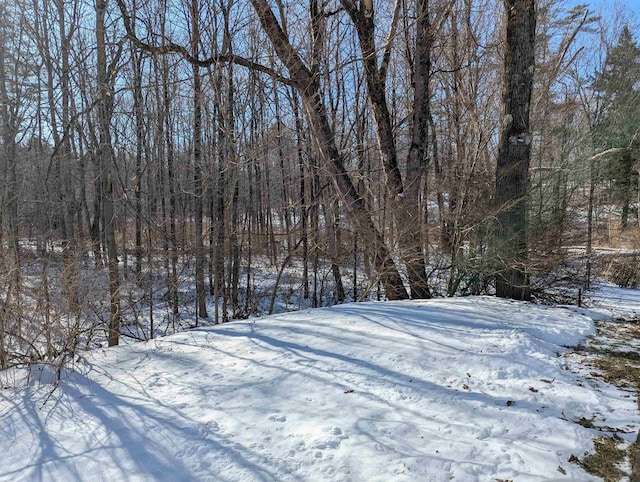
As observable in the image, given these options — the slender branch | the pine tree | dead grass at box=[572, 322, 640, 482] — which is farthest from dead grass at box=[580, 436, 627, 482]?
the pine tree

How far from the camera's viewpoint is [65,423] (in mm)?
2996

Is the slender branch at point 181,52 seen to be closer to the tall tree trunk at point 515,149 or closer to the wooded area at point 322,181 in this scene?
the wooded area at point 322,181

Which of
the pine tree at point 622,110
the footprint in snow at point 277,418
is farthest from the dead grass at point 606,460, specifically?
the pine tree at point 622,110

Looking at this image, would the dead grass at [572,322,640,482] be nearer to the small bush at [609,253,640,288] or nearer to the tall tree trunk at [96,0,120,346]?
the tall tree trunk at [96,0,120,346]

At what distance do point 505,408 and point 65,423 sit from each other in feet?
10.6

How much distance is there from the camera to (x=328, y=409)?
9.13 ft

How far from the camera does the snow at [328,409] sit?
2.21m

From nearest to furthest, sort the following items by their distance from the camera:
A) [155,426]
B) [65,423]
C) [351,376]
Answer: [155,426], [65,423], [351,376]

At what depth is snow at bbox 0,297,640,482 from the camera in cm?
221

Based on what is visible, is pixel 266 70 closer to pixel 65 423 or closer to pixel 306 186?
pixel 65 423

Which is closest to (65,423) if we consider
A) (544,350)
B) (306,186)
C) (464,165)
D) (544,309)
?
(544,350)

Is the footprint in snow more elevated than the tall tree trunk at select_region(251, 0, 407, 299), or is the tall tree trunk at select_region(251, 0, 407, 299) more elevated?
the tall tree trunk at select_region(251, 0, 407, 299)

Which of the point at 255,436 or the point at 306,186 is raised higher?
the point at 306,186

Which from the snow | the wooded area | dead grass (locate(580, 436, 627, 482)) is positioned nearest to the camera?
dead grass (locate(580, 436, 627, 482))
